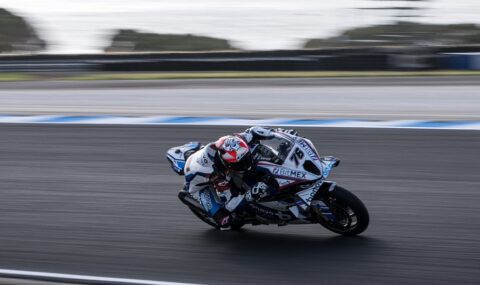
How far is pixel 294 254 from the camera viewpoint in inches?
241

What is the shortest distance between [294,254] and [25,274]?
213 cm

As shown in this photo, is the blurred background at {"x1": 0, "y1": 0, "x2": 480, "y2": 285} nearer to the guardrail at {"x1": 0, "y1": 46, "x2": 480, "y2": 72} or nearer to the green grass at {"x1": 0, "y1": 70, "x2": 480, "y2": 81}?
the guardrail at {"x1": 0, "y1": 46, "x2": 480, "y2": 72}

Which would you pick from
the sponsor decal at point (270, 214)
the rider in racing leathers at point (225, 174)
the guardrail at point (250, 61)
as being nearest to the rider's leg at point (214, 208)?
the rider in racing leathers at point (225, 174)

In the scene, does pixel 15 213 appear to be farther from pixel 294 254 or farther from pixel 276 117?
pixel 276 117

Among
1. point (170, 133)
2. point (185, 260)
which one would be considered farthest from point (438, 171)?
point (170, 133)

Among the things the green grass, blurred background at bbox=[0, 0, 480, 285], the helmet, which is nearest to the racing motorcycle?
the helmet

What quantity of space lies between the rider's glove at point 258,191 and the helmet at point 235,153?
Answer: 0.18m

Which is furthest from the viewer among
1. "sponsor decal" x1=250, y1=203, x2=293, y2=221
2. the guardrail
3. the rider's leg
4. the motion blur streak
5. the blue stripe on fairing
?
the guardrail

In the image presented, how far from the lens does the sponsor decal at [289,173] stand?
5.94 m

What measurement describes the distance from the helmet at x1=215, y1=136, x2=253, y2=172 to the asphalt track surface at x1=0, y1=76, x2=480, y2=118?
6844mm

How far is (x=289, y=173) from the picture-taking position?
5969mm


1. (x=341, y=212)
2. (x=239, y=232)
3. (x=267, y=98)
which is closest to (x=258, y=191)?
(x=341, y=212)

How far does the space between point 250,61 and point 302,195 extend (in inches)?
748

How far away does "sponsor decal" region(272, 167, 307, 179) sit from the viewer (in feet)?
19.5
